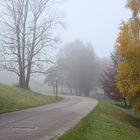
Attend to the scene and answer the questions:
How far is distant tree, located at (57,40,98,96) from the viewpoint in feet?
294

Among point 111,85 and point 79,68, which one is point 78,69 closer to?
point 79,68

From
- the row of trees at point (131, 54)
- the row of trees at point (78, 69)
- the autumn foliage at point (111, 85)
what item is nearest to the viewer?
the row of trees at point (131, 54)

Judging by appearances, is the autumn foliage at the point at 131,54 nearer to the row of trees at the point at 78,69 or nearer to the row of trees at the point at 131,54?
the row of trees at the point at 131,54

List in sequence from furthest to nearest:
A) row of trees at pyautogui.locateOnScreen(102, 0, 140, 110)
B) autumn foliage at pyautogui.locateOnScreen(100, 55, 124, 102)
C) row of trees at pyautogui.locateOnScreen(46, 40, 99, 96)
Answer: row of trees at pyautogui.locateOnScreen(46, 40, 99, 96), autumn foliage at pyautogui.locateOnScreen(100, 55, 124, 102), row of trees at pyautogui.locateOnScreen(102, 0, 140, 110)

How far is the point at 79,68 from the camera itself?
8944 cm

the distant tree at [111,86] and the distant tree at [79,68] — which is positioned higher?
the distant tree at [79,68]

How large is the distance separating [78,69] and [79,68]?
1.20 feet

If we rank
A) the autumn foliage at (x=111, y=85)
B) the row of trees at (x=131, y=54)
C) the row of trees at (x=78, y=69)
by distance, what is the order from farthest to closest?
the row of trees at (x=78, y=69)
the autumn foliage at (x=111, y=85)
the row of trees at (x=131, y=54)

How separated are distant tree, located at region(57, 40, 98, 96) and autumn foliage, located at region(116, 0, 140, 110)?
57.4 m

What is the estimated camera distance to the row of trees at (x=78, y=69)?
89562mm

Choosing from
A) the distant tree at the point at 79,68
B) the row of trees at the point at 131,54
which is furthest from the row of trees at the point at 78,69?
the row of trees at the point at 131,54

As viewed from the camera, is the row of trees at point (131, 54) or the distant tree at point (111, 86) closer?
the row of trees at point (131, 54)

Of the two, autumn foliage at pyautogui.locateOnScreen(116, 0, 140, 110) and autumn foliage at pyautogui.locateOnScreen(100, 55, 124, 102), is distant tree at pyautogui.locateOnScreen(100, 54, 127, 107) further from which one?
autumn foliage at pyautogui.locateOnScreen(116, 0, 140, 110)

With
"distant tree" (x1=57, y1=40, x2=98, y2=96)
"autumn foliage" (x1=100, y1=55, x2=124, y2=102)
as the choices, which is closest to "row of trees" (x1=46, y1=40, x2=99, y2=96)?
"distant tree" (x1=57, y1=40, x2=98, y2=96)
